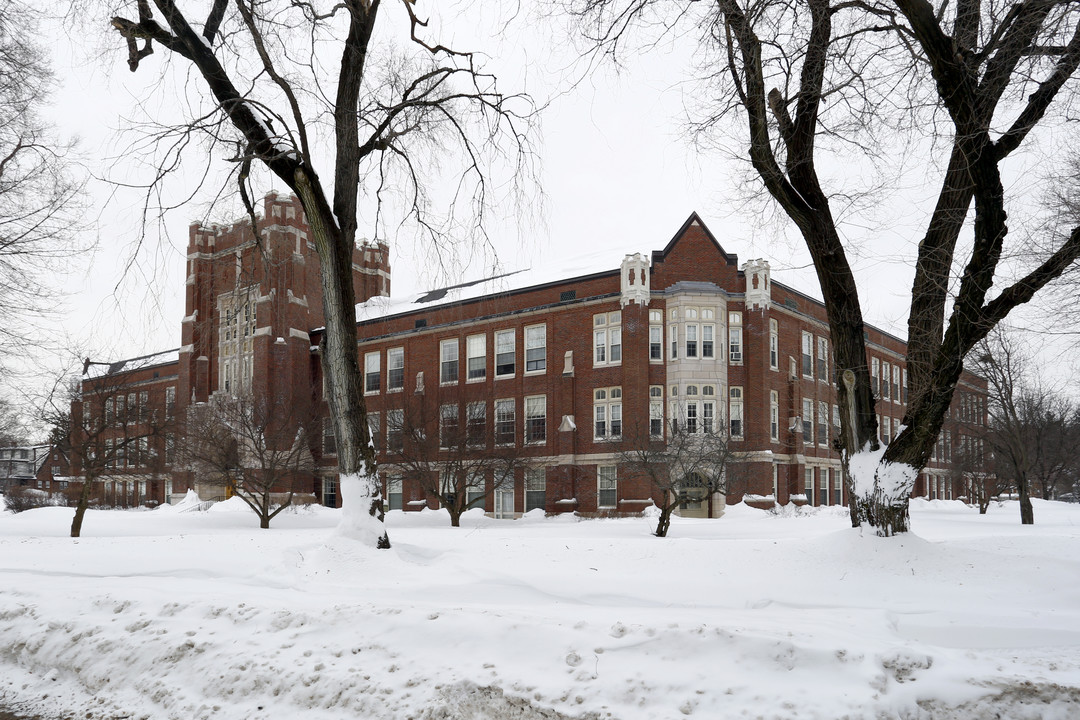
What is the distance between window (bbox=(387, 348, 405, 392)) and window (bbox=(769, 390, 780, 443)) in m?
19.0

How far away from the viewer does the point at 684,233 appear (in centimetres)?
3584

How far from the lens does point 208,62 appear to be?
37.5 feet

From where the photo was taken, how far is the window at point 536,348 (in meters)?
38.4

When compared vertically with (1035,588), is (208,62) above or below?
above

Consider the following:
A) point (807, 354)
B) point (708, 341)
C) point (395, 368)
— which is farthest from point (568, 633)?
point (395, 368)

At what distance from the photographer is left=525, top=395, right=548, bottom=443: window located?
37.9 meters

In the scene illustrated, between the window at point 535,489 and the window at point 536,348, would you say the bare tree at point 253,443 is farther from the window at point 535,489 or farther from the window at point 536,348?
the window at point 536,348

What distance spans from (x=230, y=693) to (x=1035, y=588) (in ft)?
26.6

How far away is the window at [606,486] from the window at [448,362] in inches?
387

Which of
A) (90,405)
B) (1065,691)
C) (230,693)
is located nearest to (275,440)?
(90,405)

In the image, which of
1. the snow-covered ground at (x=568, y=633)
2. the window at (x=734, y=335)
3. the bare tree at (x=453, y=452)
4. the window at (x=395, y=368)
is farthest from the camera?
the window at (x=395, y=368)

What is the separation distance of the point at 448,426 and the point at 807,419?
61.1ft

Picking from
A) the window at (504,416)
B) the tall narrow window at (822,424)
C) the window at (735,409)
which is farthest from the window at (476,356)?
the tall narrow window at (822,424)

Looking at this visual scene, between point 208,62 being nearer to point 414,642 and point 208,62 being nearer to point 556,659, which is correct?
point 414,642
